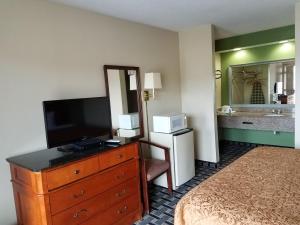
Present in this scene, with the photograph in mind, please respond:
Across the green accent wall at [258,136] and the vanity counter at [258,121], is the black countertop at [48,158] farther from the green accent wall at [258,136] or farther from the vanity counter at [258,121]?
the green accent wall at [258,136]

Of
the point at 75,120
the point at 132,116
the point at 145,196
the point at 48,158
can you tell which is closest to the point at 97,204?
the point at 48,158

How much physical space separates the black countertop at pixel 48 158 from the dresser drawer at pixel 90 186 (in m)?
0.22

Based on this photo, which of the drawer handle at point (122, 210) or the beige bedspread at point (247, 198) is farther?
the drawer handle at point (122, 210)

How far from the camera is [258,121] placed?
4527 mm

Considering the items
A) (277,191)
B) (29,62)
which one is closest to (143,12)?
(29,62)

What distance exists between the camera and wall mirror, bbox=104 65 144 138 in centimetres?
308

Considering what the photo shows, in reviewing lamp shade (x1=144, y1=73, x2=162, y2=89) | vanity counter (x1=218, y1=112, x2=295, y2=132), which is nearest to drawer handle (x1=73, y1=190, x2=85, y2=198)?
lamp shade (x1=144, y1=73, x2=162, y2=89)

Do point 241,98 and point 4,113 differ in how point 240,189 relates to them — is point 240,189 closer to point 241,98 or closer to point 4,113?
point 4,113

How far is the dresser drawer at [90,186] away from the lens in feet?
6.15

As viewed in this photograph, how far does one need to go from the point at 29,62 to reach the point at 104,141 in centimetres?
111

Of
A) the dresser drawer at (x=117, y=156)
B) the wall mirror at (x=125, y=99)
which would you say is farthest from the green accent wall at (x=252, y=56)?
the dresser drawer at (x=117, y=156)

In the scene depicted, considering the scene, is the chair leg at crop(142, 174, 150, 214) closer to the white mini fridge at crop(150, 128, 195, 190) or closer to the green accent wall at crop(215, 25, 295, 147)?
the white mini fridge at crop(150, 128, 195, 190)

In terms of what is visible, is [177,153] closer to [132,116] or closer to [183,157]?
[183,157]

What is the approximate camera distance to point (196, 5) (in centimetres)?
285
